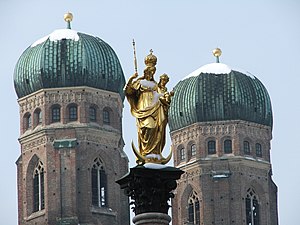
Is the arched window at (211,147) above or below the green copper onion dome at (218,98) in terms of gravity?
below

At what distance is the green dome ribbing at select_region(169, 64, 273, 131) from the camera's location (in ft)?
349

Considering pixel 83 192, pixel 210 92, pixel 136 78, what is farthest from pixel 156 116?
pixel 210 92

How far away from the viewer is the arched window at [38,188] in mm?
100250

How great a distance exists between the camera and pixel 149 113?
27.4 meters

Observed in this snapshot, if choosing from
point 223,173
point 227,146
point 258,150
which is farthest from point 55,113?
point 258,150

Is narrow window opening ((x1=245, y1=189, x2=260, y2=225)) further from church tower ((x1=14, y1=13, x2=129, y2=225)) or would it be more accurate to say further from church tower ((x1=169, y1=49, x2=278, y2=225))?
church tower ((x1=14, y1=13, x2=129, y2=225))

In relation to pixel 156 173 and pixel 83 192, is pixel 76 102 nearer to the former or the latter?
pixel 83 192

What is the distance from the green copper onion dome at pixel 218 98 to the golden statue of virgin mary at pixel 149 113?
258 ft

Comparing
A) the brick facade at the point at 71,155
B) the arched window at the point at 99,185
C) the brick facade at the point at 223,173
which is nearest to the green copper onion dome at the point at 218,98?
the brick facade at the point at 223,173

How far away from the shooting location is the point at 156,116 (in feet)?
90.2

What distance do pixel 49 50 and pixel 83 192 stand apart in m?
9.39

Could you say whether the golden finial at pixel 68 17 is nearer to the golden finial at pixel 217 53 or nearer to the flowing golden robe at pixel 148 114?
the golden finial at pixel 217 53

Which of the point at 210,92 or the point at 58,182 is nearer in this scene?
the point at 58,182

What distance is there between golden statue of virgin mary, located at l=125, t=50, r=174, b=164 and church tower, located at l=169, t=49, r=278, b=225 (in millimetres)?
77716
